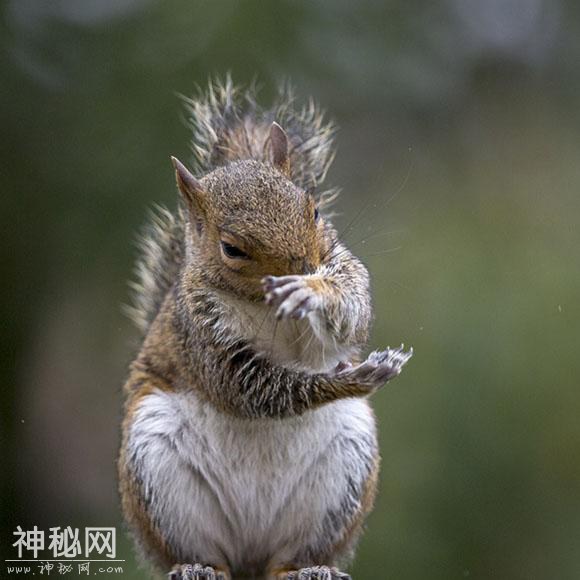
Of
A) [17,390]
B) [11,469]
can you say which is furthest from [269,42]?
[11,469]

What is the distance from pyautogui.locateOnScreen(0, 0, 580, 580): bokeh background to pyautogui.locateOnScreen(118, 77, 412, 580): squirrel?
102cm

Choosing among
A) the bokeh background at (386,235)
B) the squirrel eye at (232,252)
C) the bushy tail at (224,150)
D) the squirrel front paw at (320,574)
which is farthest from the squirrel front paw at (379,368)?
the bokeh background at (386,235)

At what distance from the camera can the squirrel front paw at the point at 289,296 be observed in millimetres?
1969

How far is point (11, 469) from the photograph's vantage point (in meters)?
4.48

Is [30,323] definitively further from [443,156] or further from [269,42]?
[443,156]

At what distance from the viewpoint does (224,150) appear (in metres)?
2.83

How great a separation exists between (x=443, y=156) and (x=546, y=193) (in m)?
0.68

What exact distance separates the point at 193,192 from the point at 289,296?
1.65 ft

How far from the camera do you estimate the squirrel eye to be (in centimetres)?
217

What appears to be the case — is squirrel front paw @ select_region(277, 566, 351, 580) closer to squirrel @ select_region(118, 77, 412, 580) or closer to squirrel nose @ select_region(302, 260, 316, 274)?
squirrel @ select_region(118, 77, 412, 580)

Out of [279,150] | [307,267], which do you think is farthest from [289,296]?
[279,150]

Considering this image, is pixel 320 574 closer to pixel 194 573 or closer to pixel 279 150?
pixel 194 573

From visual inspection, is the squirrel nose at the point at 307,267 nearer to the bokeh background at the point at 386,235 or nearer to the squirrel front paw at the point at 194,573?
the squirrel front paw at the point at 194,573

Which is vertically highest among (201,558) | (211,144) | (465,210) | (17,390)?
(465,210)
